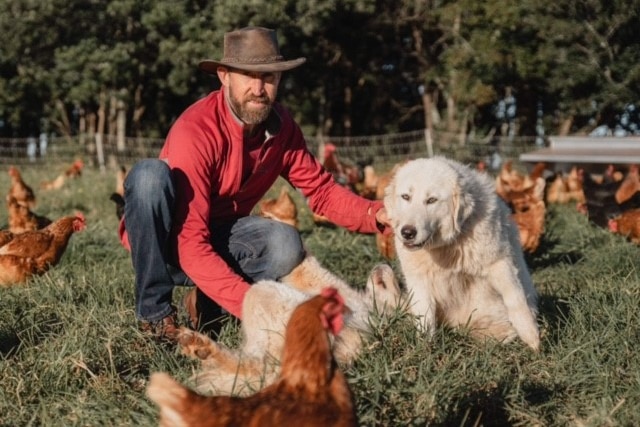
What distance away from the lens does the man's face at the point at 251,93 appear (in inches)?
167

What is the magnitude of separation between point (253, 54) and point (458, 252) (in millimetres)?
1541

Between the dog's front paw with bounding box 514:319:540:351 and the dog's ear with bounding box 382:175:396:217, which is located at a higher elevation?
the dog's ear with bounding box 382:175:396:217

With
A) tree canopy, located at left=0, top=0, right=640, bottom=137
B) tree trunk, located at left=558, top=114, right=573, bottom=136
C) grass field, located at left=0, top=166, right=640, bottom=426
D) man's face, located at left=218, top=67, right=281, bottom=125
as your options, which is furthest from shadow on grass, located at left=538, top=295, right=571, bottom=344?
tree trunk, located at left=558, top=114, right=573, bottom=136

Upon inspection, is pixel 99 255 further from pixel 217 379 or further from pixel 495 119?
pixel 495 119

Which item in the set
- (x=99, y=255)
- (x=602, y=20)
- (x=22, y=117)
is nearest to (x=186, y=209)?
(x=99, y=255)

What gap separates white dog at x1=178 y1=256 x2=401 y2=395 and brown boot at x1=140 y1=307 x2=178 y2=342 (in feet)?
1.66

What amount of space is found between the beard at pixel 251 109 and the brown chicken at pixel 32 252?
239 cm

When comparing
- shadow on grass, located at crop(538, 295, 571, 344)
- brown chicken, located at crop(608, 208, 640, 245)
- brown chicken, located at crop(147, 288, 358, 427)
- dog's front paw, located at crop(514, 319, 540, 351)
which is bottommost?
brown chicken, located at crop(608, 208, 640, 245)

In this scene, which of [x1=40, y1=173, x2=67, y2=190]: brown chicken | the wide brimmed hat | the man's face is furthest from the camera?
[x1=40, y1=173, x2=67, y2=190]: brown chicken

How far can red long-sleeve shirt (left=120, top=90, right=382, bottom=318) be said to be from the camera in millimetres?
3957

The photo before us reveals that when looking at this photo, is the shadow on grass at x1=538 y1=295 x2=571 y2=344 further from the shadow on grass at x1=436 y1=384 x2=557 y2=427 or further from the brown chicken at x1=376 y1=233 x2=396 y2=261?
the brown chicken at x1=376 y1=233 x2=396 y2=261

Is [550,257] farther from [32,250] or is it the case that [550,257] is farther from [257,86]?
[32,250]

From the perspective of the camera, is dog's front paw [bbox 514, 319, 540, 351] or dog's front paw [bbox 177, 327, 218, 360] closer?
dog's front paw [bbox 177, 327, 218, 360]

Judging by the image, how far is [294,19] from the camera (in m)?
25.4
